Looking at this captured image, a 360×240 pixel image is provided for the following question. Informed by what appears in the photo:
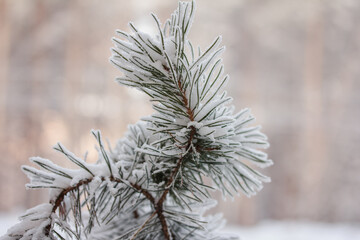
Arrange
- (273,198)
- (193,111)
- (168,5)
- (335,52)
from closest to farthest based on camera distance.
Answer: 1. (193,111)
2. (168,5)
3. (335,52)
4. (273,198)

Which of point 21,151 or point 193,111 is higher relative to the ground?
point 21,151

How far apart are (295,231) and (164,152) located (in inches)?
196

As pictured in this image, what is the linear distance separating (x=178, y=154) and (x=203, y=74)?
0.24 ft

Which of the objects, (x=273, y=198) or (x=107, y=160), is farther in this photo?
(x=273, y=198)

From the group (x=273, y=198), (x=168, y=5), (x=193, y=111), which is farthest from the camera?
(x=273, y=198)

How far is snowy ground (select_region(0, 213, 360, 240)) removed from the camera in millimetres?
4477

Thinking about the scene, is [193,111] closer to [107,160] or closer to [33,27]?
[107,160]

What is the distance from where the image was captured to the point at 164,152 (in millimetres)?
321

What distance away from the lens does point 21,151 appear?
5598 mm

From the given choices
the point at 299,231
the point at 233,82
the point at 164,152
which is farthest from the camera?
the point at 233,82

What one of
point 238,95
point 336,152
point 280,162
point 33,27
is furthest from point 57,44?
point 336,152

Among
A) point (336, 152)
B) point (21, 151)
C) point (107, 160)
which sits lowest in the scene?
point (107, 160)

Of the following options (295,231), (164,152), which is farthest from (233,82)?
(164,152)

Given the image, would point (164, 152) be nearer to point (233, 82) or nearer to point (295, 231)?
point (295, 231)
